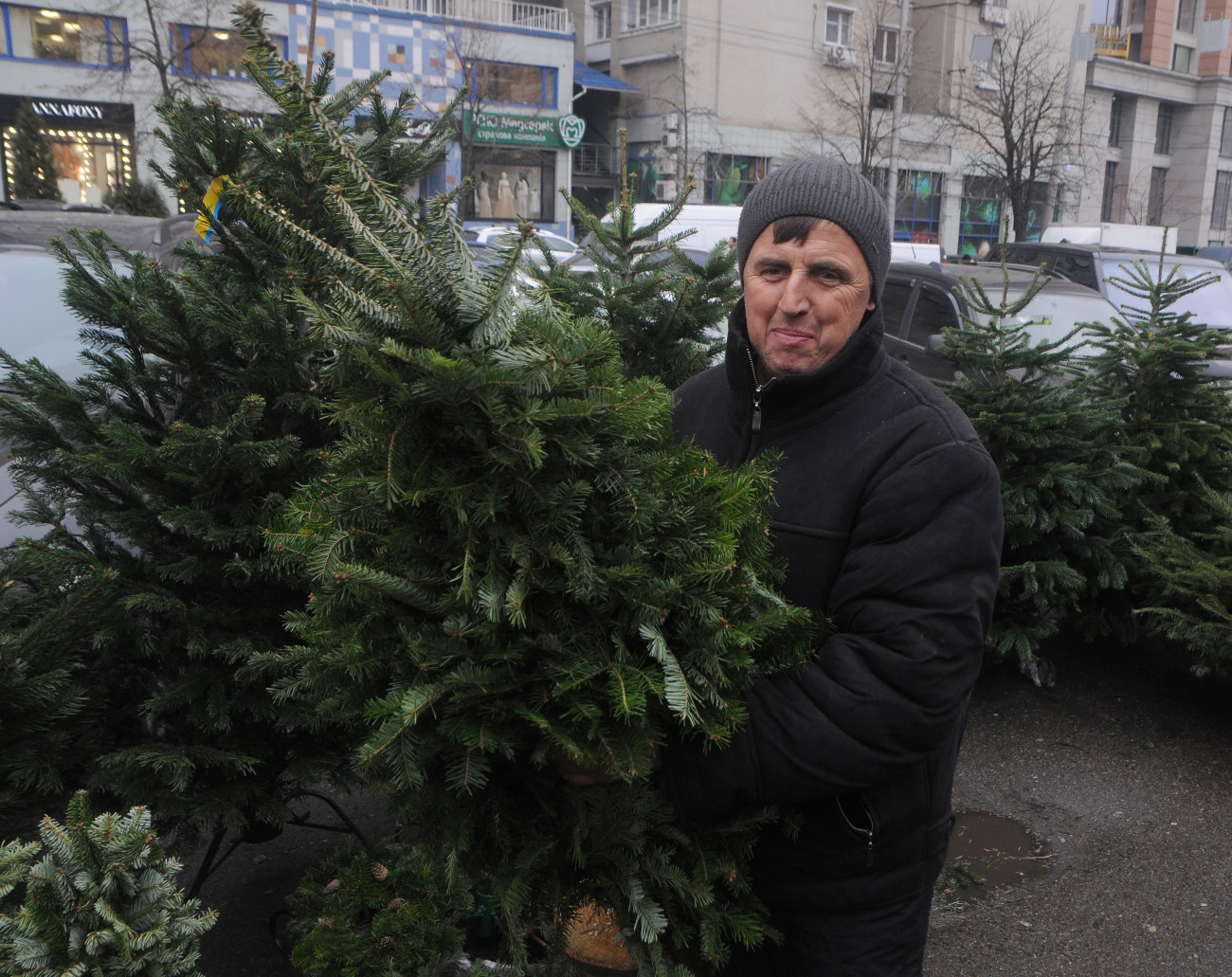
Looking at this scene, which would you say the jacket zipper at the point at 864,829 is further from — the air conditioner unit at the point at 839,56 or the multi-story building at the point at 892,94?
the air conditioner unit at the point at 839,56

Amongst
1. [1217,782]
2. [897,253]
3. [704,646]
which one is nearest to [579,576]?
[704,646]

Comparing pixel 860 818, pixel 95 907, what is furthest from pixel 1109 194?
pixel 95 907

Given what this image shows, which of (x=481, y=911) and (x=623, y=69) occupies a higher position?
(x=623, y=69)

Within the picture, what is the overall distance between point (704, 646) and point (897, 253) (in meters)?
15.4

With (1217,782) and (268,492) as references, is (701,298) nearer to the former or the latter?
(268,492)

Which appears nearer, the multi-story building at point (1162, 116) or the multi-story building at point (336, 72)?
the multi-story building at point (336, 72)

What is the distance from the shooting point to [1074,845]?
174 inches

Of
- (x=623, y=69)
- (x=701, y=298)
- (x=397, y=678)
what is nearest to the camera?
(x=397, y=678)

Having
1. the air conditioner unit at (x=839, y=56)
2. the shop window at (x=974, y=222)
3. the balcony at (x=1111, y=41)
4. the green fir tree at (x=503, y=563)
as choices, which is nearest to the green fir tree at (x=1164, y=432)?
the green fir tree at (x=503, y=563)

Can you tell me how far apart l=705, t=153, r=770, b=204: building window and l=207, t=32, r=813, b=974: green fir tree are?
114 ft

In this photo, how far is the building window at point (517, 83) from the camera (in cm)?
3209

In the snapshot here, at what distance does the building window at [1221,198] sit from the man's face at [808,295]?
5383 centimetres

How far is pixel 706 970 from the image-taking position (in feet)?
7.18

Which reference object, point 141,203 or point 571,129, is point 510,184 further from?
point 141,203
